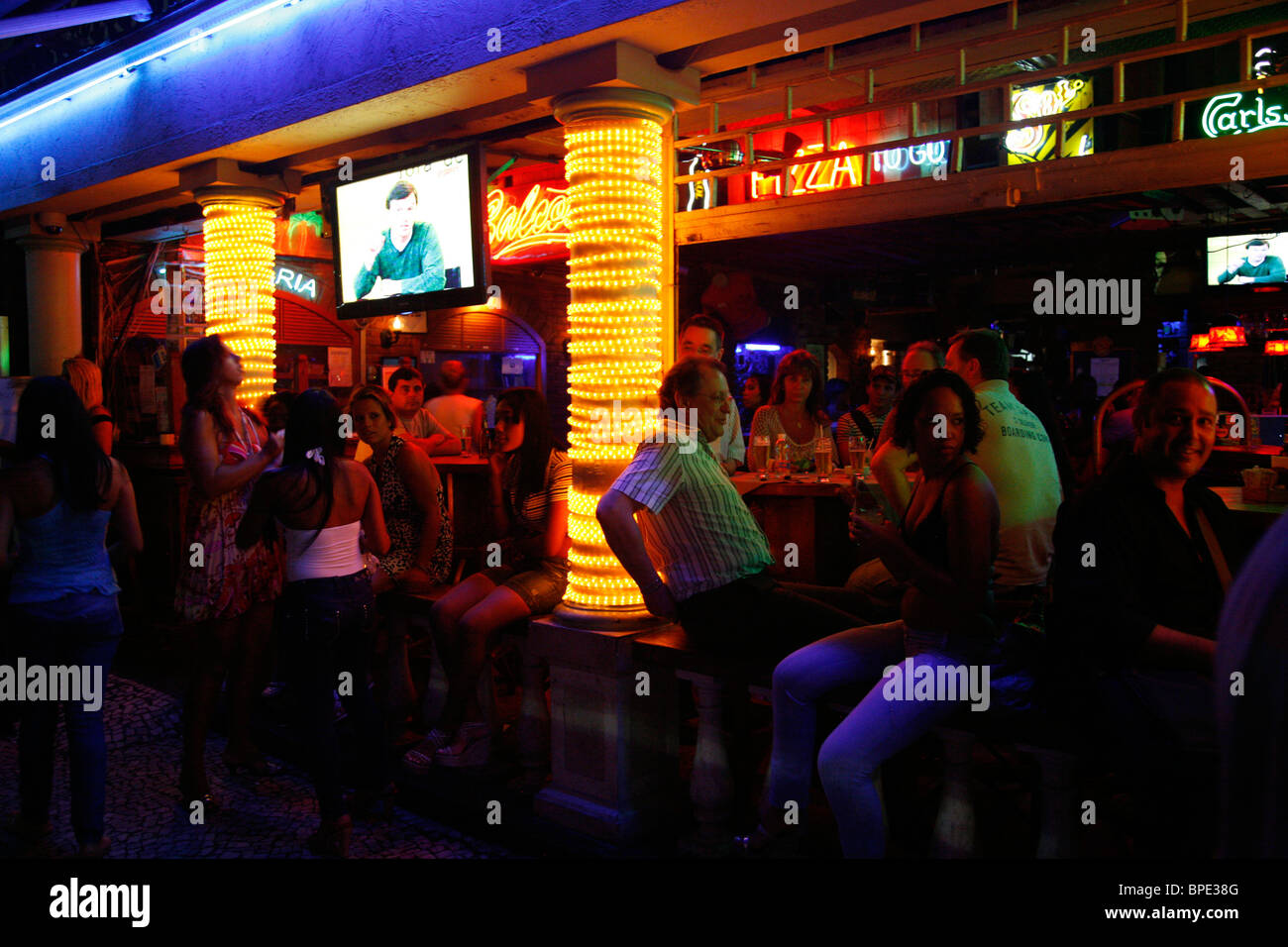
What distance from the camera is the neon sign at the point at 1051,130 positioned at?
19.0ft

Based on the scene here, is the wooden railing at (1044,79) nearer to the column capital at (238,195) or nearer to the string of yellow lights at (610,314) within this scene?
the string of yellow lights at (610,314)

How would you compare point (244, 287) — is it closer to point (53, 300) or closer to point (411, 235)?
point (411, 235)

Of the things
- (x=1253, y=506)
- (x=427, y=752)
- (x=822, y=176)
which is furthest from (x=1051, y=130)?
(x=427, y=752)

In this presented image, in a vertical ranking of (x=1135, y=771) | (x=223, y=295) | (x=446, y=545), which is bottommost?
(x=1135, y=771)

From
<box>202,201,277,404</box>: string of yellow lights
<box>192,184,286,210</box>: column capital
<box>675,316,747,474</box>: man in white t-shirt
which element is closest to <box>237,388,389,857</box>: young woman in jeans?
<box>675,316,747,474</box>: man in white t-shirt

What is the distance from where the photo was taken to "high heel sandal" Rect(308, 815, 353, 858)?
3752mm

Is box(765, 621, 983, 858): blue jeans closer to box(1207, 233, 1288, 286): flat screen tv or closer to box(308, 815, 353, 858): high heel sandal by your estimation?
box(308, 815, 353, 858): high heel sandal

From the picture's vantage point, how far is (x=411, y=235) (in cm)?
562

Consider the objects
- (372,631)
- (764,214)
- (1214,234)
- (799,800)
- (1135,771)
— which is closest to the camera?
(1135,771)

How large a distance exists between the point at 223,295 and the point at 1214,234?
10.5 m
